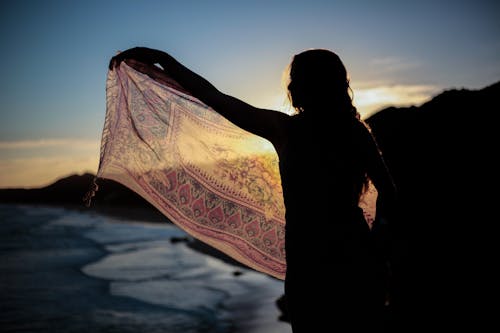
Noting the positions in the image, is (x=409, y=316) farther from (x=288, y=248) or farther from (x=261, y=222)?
(x=288, y=248)

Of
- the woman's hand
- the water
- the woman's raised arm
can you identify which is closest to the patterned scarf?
the woman's hand

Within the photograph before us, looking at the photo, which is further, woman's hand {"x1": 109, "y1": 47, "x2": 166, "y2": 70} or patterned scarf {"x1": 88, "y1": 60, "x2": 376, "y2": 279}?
patterned scarf {"x1": 88, "y1": 60, "x2": 376, "y2": 279}

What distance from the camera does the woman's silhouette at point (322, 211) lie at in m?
1.80

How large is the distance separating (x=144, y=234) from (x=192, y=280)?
13.9 m

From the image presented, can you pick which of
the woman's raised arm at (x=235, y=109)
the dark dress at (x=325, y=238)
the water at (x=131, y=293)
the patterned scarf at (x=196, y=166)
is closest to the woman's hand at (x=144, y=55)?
the woman's raised arm at (x=235, y=109)

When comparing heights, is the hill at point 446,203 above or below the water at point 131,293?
above

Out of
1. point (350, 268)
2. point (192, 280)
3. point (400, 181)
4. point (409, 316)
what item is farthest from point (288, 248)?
point (192, 280)

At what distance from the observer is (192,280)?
11.6 meters

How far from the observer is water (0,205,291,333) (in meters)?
7.43

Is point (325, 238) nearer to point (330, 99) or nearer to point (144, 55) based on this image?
Answer: point (330, 99)

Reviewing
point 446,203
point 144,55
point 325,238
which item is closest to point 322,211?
point 325,238

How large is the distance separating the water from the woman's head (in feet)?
18.8

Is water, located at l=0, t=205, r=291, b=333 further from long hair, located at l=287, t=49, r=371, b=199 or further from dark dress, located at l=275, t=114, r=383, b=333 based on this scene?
long hair, located at l=287, t=49, r=371, b=199

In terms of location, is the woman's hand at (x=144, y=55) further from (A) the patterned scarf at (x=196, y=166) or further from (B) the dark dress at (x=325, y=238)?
(B) the dark dress at (x=325, y=238)
